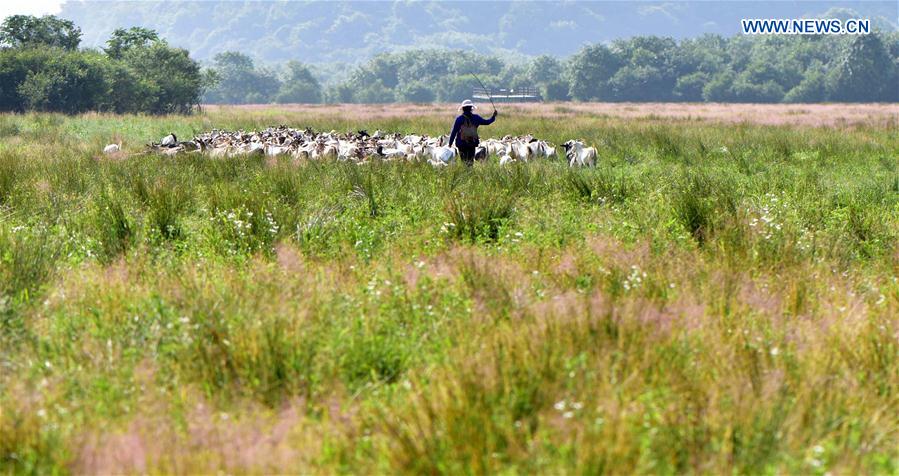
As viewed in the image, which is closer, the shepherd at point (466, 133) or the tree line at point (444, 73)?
the shepherd at point (466, 133)

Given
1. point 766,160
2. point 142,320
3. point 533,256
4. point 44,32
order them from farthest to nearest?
1. point 44,32
2. point 766,160
3. point 533,256
4. point 142,320

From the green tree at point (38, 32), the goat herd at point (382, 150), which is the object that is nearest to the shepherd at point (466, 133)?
the goat herd at point (382, 150)

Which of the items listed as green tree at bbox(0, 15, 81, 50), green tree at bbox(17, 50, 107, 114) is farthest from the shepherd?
green tree at bbox(0, 15, 81, 50)

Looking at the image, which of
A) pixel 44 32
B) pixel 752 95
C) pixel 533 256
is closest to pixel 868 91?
pixel 752 95

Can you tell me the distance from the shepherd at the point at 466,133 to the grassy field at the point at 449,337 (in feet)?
13.6

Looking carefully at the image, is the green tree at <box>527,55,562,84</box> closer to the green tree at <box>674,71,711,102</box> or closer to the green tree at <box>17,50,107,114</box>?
the green tree at <box>674,71,711,102</box>

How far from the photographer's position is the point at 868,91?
8038 centimetres

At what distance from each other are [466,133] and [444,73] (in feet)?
435

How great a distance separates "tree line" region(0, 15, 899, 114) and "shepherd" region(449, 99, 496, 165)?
28990 mm

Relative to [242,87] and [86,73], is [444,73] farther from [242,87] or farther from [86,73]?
[86,73]

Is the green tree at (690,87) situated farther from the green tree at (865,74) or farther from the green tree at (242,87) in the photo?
the green tree at (242,87)

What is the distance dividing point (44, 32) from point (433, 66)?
105 meters

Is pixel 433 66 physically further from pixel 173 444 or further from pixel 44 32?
pixel 173 444

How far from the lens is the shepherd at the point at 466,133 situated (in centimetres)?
1277
